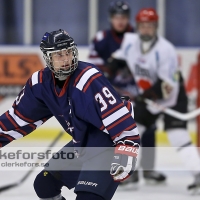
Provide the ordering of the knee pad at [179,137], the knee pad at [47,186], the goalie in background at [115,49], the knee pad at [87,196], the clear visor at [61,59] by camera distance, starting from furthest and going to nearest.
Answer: the goalie in background at [115,49]
the knee pad at [179,137]
the knee pad at [47,186]
the clear visor at [61,59]
the knee pad at [87,196]

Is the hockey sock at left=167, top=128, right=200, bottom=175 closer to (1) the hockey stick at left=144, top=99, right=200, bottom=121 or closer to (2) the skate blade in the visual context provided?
(1) the hockey stick at left=144, top=99, right=200, bottom=121

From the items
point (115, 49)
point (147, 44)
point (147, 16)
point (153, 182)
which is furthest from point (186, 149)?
point (115, 49)

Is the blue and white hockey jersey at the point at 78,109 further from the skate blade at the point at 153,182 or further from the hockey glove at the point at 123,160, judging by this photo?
the skate blade at the point at 153,182

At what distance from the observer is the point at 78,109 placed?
3109 millimetres

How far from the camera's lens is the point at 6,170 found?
5.41 metres

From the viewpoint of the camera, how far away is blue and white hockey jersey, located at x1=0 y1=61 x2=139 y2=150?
120 inches

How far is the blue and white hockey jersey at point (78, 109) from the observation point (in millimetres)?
3061

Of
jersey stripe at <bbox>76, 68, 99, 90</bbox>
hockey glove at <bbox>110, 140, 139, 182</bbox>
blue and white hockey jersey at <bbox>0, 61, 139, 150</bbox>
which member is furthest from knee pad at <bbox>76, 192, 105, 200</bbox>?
jersey stripe at <bbox>76, 68, 99, 90</bbox>

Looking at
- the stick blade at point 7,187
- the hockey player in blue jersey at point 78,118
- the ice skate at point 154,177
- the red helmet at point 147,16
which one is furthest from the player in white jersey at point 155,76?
the hockey player in blue jersey at point 78,118

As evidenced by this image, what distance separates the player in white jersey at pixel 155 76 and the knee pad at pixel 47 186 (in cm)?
176

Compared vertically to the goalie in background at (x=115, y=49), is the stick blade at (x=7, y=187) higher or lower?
lower

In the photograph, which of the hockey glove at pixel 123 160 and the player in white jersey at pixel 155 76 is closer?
the hockey glove at pixel 123 160

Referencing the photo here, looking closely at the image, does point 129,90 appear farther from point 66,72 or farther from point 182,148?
point 66,72

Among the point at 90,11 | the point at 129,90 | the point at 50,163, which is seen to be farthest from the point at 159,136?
the point at 50,163
